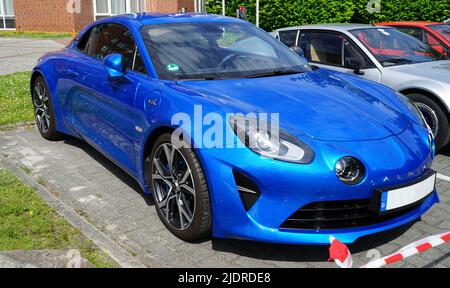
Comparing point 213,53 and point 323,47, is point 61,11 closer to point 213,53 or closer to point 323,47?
point 323,47

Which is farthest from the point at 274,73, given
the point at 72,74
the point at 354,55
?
the point at 354,55

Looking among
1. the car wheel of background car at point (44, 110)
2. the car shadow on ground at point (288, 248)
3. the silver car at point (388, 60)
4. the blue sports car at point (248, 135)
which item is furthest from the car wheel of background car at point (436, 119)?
the car wheel of background car at point (44, 110)

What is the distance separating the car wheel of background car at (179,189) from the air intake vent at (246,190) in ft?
0.83

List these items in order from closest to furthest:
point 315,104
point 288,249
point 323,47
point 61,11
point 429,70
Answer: point 288,249 → point 315,104 → point 429,70 → point 323,47 → point 61,11

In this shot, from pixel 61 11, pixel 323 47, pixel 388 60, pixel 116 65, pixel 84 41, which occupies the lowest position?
pixel 388 60

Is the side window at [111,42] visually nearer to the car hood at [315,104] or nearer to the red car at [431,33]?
the car hood at [315,104]

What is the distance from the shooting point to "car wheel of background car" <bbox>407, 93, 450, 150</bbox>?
16.8 feet

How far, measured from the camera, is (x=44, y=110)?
18.5ft

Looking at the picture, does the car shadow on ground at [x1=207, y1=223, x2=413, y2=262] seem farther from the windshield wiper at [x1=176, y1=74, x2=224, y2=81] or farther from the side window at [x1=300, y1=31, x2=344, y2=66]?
the side window at [x1=300, y1=31, x2=344, y2=66]

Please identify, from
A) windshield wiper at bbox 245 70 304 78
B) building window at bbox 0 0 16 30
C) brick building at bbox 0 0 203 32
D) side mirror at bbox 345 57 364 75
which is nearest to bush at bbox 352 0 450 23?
brick building at bbox 0 0 203 32

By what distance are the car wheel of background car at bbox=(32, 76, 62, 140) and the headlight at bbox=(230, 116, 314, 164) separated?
3.21 meters

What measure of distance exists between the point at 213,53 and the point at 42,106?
2701 millimetres

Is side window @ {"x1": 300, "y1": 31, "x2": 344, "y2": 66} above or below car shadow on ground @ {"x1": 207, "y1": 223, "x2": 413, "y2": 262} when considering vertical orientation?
above
